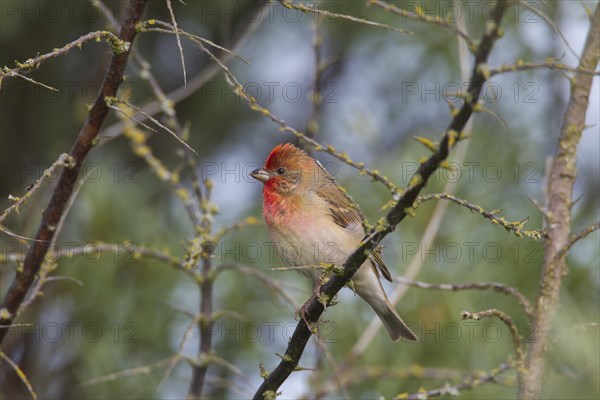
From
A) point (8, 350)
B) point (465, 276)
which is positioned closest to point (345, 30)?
point (465, 276)

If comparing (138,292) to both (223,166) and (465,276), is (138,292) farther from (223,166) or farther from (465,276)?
(465,276)

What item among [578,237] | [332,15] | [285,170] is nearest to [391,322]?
[285,170]

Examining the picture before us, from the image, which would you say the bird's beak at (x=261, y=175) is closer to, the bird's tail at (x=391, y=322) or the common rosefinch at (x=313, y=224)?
the common rosefinch at (x=313, y=224)

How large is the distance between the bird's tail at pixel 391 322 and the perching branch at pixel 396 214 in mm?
1893

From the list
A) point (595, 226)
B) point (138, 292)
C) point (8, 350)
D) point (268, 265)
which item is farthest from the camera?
point (268, 265)

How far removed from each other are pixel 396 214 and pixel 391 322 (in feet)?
9.30

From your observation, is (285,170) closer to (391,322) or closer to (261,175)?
(261,175)

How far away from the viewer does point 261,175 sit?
567cm

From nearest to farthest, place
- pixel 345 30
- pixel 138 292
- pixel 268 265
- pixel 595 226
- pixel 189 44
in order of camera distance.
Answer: pixel 595 226
pixel 138 292
pixel 268 265
pixel 189 44
pixel 345 30

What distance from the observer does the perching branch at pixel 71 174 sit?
10.3 feet

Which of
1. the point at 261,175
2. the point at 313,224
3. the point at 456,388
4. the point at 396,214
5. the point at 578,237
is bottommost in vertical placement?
the point at 456,388

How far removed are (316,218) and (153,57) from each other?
2312mm

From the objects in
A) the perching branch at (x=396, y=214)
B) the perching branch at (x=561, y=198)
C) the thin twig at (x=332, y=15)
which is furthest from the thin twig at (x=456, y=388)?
the thin twig at (x=332, y=15)

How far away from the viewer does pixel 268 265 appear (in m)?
6.17
